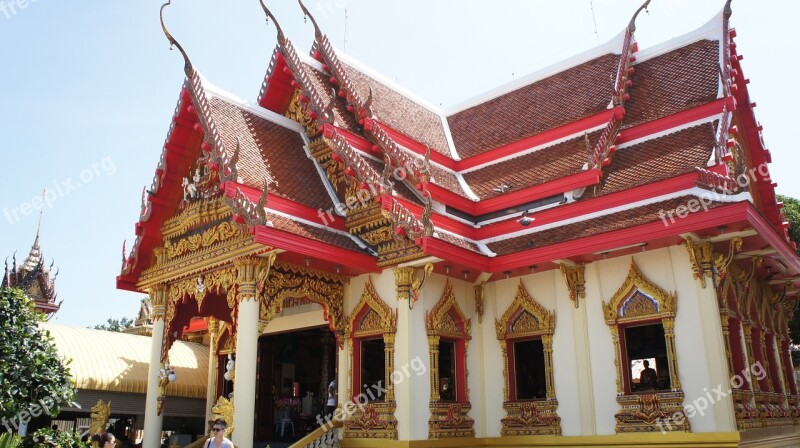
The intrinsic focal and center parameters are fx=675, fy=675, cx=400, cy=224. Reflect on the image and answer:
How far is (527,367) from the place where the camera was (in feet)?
35.4

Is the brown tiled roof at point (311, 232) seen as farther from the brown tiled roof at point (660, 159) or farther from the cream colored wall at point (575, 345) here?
the brown tiled roof at point (660, 159)

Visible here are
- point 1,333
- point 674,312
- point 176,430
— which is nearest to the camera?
point 1,333

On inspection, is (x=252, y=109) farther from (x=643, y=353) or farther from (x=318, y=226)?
(x=643, y=353)

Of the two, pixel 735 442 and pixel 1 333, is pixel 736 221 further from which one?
pixel 1 333

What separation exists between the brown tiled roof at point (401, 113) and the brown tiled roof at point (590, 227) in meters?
3.62

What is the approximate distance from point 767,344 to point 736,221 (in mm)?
4790

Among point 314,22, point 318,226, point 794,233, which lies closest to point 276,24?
point 314,22

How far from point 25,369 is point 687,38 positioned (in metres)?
12.4

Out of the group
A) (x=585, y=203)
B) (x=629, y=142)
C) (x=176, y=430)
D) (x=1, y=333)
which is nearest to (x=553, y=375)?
(x=585, y=203)

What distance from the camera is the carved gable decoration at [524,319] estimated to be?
1053cm

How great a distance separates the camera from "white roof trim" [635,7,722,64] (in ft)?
41.7

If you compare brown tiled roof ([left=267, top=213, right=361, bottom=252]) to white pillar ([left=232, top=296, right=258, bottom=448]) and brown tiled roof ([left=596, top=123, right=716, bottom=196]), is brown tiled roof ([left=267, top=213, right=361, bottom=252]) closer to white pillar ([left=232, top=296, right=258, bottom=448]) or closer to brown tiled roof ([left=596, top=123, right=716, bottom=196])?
white pillar ([left=232, top=296, right=258, bottom=448])

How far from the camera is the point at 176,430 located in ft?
50.0
